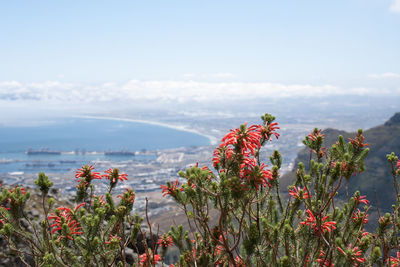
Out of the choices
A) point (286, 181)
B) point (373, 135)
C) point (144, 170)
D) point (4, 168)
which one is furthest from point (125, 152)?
point (373, 135)

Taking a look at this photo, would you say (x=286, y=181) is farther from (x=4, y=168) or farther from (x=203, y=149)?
(x=4, y=168)

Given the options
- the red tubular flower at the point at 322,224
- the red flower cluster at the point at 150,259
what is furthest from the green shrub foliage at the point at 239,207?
the red flower cluster at the point at 150,259

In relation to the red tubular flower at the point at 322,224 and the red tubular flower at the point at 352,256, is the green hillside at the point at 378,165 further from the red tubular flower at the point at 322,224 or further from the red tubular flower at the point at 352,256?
the red tubular flower at the point at 352,256

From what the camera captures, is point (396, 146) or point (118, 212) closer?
point (118, 212)

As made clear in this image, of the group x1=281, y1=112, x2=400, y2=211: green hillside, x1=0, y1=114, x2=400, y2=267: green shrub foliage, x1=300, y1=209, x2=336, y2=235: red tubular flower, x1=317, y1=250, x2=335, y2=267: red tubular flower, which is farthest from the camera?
x1=281, y1=112, x2=400, y2=211: green hillside

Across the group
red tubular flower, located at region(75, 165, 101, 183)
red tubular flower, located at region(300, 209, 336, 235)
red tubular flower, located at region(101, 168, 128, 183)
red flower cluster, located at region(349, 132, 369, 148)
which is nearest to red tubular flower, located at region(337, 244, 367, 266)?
red tubular flower, located at region(300, 209, 336, 235)

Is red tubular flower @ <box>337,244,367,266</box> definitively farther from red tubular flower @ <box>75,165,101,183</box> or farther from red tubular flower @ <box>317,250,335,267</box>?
red tubular flower @ <box>75,165,101,183</box>

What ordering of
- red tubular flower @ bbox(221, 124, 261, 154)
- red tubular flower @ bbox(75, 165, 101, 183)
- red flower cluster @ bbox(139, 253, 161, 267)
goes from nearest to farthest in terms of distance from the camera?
red tubular flower @ bbox(221, 124, 261, 154), red tubular flower @ bbox(75, 165, 101, 183), red flower cluster @ bbox(139, 253, 161, 267)

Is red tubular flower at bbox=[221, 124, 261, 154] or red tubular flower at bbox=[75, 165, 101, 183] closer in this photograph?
red tubular flower at bbox=[221, 124, 261, 154]

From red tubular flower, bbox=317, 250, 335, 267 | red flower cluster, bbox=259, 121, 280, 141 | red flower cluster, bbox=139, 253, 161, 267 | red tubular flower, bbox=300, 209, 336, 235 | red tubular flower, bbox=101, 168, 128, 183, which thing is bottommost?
red flower cluster, bbox=139, 253, 161, 267
